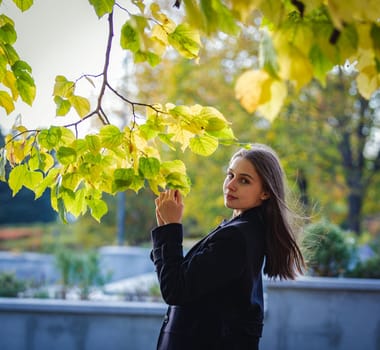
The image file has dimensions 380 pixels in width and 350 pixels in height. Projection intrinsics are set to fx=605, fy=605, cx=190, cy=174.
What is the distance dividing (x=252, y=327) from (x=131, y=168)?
83 centimetres

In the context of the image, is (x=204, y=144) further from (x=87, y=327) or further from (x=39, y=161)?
(x=87, y=327)

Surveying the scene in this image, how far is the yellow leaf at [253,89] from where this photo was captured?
4.08 feet

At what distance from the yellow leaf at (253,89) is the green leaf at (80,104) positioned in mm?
1140

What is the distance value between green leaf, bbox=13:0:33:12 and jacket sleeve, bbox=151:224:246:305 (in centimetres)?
98

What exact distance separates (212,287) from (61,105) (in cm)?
89

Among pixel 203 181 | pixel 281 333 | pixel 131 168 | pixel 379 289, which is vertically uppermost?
pixel 203 181

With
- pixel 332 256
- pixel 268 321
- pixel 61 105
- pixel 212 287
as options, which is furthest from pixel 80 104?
pixel 332 256

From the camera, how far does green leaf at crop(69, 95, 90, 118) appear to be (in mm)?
2279

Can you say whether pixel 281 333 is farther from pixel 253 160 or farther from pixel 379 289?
pixel 253 160

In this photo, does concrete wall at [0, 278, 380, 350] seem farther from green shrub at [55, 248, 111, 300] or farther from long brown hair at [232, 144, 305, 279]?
long brown hair at [232, 144, 305, 279]

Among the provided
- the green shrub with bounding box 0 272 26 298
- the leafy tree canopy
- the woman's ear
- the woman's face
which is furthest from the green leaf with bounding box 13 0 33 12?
the green shrub with bounding box 0 272 26 298

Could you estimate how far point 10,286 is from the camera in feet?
25.0

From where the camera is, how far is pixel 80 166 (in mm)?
2260

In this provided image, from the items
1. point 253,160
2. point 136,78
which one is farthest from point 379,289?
point 136,78
